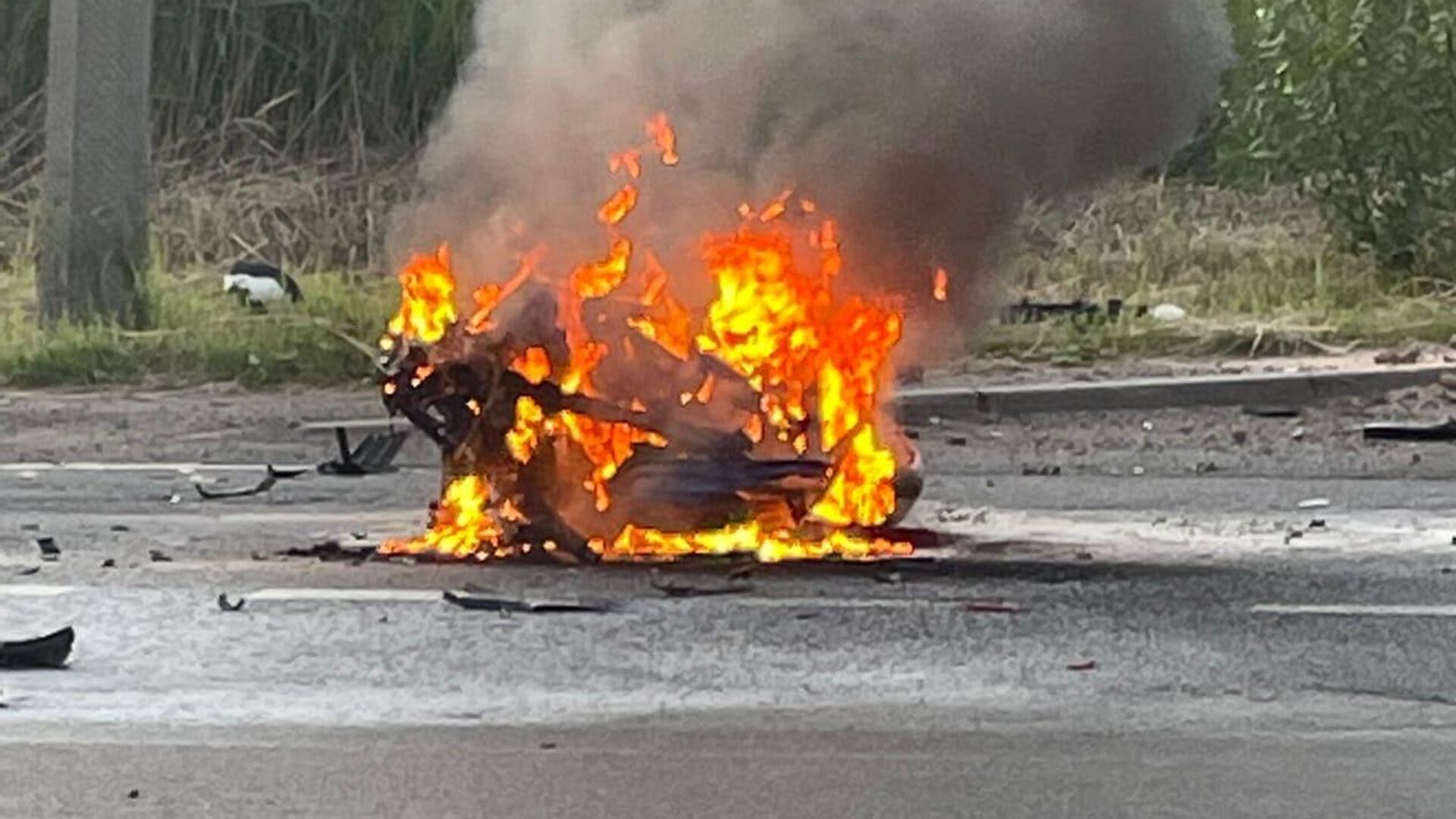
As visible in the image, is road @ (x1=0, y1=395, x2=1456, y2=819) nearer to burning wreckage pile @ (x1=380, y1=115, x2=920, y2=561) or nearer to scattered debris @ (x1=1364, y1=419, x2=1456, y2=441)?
burning wreckage pile @ (x1=380, y1=115, x2=920, y2=561)

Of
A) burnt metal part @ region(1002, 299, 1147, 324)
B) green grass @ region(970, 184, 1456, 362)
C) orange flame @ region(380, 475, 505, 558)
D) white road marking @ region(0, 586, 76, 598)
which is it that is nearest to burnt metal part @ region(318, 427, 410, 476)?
orange flame @ region(380, 475, 505, 558)

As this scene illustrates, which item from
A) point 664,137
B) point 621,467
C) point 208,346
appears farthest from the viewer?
point 208,346

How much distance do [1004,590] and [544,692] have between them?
2.07 meters

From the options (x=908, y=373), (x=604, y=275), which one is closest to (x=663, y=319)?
(x=604, y=275)

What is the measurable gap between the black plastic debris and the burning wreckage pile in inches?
81.9

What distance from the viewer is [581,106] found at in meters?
9.83

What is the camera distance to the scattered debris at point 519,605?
812 centimetres

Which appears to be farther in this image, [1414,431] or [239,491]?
[1414,431]

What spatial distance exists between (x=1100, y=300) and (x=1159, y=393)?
10.9 ft

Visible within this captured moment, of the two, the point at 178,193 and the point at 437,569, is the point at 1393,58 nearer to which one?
the point at 178,193

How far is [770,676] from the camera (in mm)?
7090

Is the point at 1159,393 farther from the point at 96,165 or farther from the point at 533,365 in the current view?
the point at 96,165

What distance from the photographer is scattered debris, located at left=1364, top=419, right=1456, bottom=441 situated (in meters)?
13.5

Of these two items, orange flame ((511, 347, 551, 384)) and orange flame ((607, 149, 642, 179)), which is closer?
orange flame ((511, 347, 551, 384))
